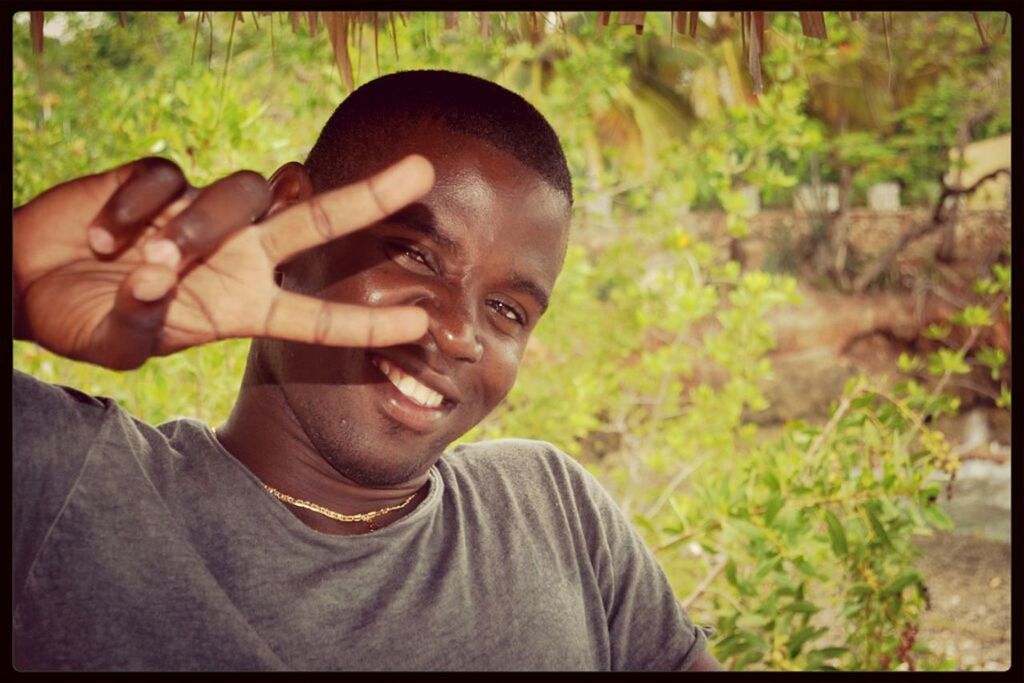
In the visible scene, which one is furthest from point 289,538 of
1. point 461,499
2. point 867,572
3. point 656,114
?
point 656,114

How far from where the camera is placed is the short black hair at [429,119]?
143 centimetres

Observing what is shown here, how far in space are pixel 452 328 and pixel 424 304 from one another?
47mm

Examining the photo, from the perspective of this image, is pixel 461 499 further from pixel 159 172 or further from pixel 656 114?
pixel 656 114

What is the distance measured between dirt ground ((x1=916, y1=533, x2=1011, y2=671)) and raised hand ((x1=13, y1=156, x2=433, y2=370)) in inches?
222

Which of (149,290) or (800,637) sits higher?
(149,290)

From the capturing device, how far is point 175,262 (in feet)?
3.12

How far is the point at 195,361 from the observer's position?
2463 mm

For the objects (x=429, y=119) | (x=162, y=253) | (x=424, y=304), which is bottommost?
(x=424, y=304)

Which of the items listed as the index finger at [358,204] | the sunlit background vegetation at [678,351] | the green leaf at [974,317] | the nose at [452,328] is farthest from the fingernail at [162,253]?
the green leaf at [974,317]

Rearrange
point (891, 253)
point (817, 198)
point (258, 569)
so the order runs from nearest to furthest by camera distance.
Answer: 1. point (258, 569)
2. point (891, 253)
3. point (817, 198)

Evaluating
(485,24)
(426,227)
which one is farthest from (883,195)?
(426,227)

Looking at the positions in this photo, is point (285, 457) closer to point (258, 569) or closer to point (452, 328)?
point (258, 569)

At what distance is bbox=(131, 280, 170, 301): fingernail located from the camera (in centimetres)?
93
